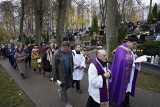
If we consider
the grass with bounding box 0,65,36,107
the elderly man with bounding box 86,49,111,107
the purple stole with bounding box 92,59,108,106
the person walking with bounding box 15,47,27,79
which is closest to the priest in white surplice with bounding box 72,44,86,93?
the grass with bounding box 0,65,36,107

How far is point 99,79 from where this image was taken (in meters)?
5.08

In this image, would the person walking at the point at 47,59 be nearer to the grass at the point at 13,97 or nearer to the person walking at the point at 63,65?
the grass at the point at 13,97

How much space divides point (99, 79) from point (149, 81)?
5.07 metres

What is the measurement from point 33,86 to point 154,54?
6.07 metres

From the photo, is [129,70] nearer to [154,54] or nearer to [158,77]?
[158,77]

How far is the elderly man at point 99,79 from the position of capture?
5102 millimetres

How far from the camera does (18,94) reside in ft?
31.3

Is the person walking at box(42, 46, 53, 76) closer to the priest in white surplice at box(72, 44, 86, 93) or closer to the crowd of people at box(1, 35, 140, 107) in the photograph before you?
the priest in white surplice at box(72, 44, 86, 93)

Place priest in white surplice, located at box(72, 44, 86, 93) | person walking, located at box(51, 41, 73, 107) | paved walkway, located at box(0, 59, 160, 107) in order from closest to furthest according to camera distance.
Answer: person walking, located at box(51, 41, 73, 107) < paved walkway, located at box(0, 59, 160, 107) < priest in white surplice, located at box(72, 44, 86, 93)

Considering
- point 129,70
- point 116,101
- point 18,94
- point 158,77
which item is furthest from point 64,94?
point 158,77

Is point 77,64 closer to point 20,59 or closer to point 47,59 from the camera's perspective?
point 47,59

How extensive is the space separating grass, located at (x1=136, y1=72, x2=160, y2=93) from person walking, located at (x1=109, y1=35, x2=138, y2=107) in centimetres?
247

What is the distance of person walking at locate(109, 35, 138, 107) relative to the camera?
6.27 metres

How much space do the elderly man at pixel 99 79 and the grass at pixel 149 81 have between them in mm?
3565
